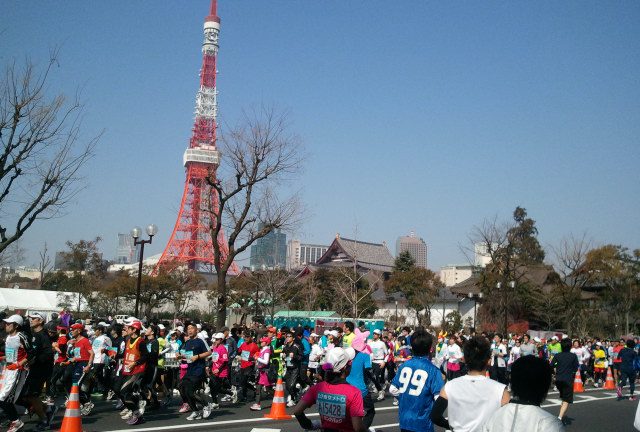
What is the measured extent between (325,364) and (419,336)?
1.50 metres

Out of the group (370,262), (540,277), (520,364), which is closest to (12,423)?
(520,364)

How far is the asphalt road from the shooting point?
10.2 meters

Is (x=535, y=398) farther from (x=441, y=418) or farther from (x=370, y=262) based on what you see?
(x=370, y=262)

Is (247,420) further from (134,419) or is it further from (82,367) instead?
(82,367)

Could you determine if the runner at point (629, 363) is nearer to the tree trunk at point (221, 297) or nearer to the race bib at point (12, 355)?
the tree trunk at point (221, 297)

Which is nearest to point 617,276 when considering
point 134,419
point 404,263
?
point 404,263

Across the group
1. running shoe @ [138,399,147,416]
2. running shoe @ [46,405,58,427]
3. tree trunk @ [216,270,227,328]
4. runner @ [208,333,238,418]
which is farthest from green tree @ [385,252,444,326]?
running shoe @ [46,405,58,427]

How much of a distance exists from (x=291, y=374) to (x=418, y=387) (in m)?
7.96

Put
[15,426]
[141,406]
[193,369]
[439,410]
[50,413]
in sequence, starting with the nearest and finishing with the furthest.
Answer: [439,410], [15,426], [50,413], [141,406], [193,369]

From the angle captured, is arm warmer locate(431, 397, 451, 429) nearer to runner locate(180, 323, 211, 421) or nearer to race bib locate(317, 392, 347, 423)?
race bib locate(317, 392, 347, 423)

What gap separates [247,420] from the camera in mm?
11234

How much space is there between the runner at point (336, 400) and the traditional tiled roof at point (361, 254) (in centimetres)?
6572

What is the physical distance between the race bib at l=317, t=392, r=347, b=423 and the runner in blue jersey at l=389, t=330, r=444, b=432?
1.30 metres

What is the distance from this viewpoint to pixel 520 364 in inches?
129
